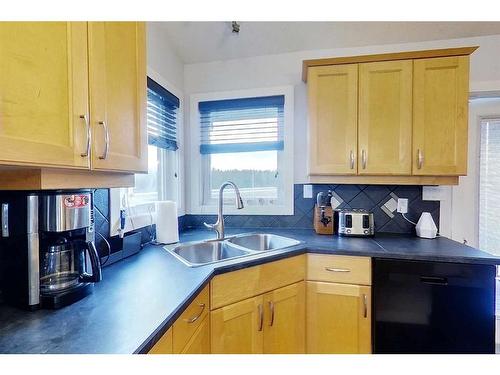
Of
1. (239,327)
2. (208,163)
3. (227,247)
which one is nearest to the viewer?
(239,327)

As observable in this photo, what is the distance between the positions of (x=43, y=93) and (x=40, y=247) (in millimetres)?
495

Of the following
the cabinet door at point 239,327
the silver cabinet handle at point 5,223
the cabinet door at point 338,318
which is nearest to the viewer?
the silver cabinet handle at point 5,223

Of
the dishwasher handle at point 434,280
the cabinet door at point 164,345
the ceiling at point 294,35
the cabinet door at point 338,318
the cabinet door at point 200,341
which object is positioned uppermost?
the ceiling at point 294,35

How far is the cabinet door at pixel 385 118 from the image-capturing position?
177cm

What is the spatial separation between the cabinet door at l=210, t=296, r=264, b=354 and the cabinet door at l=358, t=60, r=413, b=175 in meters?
1.17

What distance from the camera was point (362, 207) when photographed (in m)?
2.11

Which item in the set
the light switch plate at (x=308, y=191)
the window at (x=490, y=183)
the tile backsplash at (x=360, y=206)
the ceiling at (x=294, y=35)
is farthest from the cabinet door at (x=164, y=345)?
the window at (x=490, y=183)

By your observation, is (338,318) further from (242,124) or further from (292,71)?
(292,71)

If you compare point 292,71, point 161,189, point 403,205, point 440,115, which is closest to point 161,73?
point 161,189

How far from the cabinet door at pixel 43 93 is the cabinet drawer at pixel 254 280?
2.68 ft

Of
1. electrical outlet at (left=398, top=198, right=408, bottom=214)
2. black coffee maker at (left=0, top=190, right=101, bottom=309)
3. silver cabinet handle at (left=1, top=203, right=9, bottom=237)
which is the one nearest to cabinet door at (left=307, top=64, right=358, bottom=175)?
electrical outlet at (left=398, top=198, right=408, bottom=214)

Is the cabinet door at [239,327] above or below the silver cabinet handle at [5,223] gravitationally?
below

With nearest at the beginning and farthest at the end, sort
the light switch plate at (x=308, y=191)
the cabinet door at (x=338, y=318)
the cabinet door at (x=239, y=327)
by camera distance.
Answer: the cabinet door at (x=239, y=327) → the cabinet door at (x=338, y=318) → the light switch plate at (x=308, y=191)

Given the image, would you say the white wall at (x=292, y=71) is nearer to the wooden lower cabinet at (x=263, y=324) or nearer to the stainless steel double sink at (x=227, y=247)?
the stainless steel double sink at (x=227, y=247)
